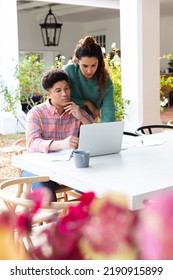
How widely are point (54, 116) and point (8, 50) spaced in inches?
232

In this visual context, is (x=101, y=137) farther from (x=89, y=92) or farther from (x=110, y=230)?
(x=110, y=230)

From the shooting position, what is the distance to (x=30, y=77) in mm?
7223

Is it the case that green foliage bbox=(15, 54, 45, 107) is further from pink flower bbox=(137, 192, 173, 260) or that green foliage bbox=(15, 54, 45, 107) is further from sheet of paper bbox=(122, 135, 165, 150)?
pink flower bbox=(137, 192, 173, 260)

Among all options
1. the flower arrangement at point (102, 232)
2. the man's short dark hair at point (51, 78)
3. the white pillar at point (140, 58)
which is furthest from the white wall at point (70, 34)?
the flower arrangement at point (102, 232)

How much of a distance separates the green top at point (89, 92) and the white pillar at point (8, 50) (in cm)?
528

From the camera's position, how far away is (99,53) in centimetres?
304

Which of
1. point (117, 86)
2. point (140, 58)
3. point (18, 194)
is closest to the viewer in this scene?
point (18, 194)

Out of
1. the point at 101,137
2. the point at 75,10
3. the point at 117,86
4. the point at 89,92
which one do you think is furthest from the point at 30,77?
the point at 75,10

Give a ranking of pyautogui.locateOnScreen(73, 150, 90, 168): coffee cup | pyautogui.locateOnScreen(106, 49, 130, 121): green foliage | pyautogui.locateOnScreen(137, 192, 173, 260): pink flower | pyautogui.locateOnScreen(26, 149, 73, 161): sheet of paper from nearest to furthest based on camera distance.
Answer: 1. pyautogui.locateOnScreen(137, 192, 173, 260): pink flower
2. pyautogui.locateOnScreen(73, 150, 90, 168): coffee cup
3. pyautogui.locateOnScreen(26, 149, 73, 161): sheet of paper
4. pyautogui.locateOnScreen(106, 49, 130, 121): green foliage

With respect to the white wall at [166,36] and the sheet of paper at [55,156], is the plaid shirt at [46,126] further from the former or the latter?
the white wall at [166,36]

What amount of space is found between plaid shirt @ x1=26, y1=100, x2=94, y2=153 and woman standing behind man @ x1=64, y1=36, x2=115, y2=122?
19cm

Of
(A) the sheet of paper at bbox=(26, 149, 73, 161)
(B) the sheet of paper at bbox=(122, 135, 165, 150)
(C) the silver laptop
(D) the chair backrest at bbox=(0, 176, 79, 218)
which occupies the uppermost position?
(C) the silver laptop

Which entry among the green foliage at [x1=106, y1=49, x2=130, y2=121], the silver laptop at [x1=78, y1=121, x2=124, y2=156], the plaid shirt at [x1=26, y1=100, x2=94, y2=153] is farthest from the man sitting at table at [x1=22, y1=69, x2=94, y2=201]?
the green foliage at [x1=106, y1=49, x2=130, y2=121]

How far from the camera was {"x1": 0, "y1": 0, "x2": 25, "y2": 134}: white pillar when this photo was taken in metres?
8.34
